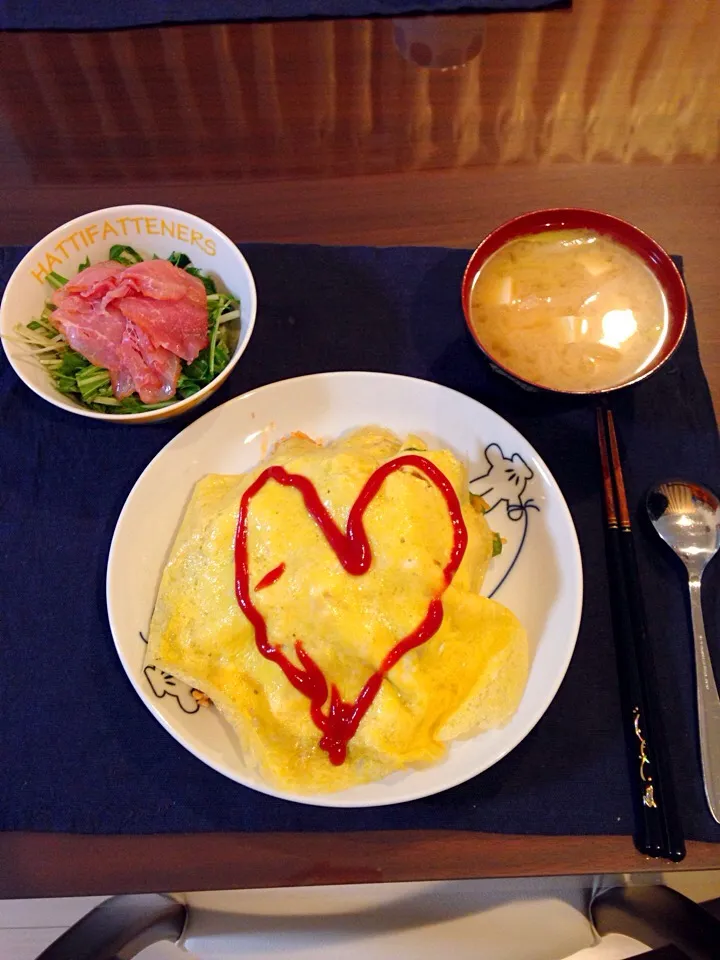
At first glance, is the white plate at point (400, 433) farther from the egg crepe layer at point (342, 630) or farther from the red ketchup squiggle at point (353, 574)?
the red ketchup squiggle at point (353, 574)

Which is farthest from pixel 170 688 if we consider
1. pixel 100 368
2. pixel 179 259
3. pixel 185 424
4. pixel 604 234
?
pixel 604 234

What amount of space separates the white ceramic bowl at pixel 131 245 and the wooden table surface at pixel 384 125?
0.36 meters

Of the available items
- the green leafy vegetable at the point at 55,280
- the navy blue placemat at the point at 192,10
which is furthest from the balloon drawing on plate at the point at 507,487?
the navy blue placemat at the point at 192,10

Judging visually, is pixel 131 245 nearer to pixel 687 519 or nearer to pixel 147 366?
pixel 147 366

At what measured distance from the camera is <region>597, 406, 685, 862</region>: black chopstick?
5.17 ft

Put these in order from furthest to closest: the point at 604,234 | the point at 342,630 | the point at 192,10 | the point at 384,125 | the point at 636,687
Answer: the point at 192,10
the point at 384,125
the point at 604,234
the point at 636,687
the point at 342,630

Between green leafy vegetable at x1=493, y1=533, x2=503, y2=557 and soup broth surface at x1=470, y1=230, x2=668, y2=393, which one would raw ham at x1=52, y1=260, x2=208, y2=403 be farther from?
green leafy vegetable at x1=493, y1=533, x2=503, y2=557

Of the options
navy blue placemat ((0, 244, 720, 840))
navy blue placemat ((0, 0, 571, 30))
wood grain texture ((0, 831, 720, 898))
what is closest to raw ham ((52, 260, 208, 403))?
navy blue placemat ((0, 244, 720, 840))

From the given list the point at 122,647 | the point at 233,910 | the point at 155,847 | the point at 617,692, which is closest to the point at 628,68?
the point at 617,692

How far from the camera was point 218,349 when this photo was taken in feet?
6.31

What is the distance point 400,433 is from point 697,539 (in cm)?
88

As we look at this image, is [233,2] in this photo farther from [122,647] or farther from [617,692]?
[617,692]

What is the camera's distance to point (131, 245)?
2008 mm

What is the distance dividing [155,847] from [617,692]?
1.23 meters
